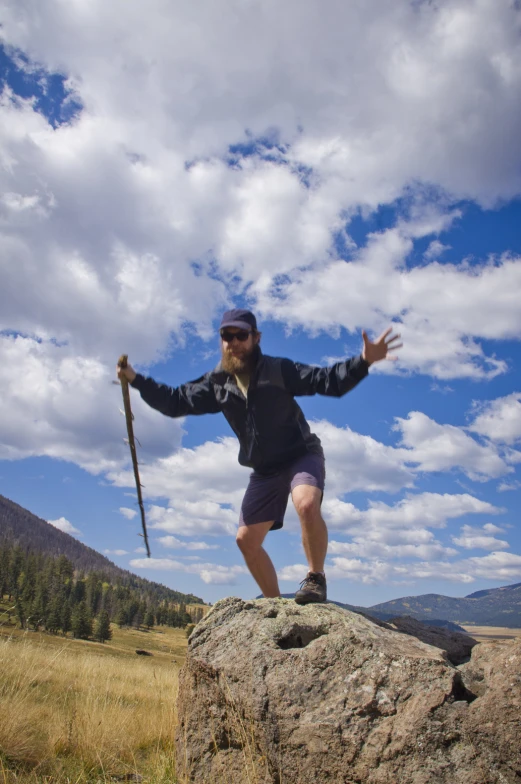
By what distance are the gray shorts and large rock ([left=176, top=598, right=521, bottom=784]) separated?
1.20 metres

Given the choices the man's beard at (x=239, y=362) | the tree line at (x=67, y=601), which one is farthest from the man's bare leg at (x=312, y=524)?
the tree line at (x=67, y=601)

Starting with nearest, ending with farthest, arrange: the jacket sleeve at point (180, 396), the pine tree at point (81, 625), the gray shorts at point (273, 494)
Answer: the gray shorts at point (273, 494) < the jacket sleeve at point (180, 396) < the pine tree at point (81, 625)

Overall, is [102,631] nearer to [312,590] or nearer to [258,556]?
[258,556]

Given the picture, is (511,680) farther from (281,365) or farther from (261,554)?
(281,365)

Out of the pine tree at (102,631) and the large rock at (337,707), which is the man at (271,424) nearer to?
the large rock at (337,707)

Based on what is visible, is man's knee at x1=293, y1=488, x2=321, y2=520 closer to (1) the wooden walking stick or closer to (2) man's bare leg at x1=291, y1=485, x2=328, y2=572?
(2) man's bare leg at x1=291, y1=485, x2=328, y2=572

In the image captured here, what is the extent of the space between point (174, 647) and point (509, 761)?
101699mm

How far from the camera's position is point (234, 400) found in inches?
212

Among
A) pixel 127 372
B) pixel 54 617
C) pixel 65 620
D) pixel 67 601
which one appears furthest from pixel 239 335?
pixel 67 601

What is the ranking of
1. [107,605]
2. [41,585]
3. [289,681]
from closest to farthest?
[289,681] → [41,585] → [107,605]

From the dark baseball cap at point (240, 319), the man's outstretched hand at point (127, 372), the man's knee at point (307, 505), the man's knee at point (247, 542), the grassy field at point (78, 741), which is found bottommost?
the grassy field at point (78, 741)

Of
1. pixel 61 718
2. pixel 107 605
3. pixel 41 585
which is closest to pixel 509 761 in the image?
pixel 61 718

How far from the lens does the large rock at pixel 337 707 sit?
→ 2.79 meters

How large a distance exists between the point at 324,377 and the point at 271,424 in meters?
0.73
